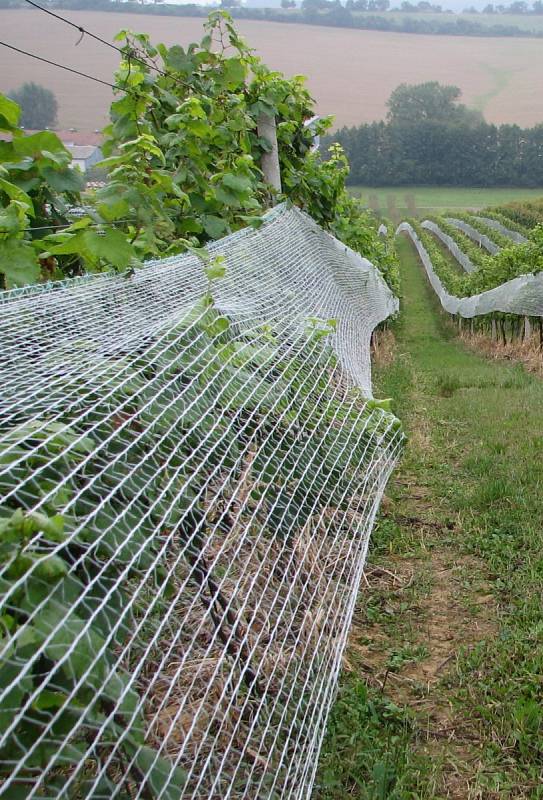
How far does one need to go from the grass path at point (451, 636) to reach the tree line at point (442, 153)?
76.9 meters

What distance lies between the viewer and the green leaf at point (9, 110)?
301 cm

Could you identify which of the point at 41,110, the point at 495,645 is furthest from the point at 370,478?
the point at 41,110

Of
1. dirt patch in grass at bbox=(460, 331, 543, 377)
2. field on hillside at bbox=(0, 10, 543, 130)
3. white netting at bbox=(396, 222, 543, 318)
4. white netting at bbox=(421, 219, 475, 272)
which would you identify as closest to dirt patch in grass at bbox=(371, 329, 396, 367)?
white netting at bbox=(396, 222, 543, 318)

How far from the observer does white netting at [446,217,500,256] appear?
3541 cm

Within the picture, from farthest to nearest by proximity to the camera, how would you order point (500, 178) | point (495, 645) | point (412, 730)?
point (500, 178) → point (495, 645) → point (412, 730)

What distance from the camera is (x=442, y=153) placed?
78.7m

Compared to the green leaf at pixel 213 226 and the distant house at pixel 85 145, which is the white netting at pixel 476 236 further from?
the green leaf at pixel 213 226

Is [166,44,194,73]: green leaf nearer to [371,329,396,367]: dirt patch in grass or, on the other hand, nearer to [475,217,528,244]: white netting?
[371,329,396,367]: dirt patch in grass

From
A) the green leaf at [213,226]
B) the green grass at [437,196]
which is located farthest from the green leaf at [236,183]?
the green grass at [437,196]

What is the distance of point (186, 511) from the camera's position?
173 centimetres

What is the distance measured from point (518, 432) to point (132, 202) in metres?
3.37

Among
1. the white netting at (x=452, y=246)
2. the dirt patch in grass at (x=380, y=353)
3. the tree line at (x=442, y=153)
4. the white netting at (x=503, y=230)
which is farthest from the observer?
the tree line at (x=442, y=153)

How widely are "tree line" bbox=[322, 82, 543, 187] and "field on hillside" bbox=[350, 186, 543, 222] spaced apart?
3.86ft

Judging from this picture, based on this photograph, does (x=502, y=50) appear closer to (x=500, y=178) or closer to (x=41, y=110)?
(x=500, y=178)
